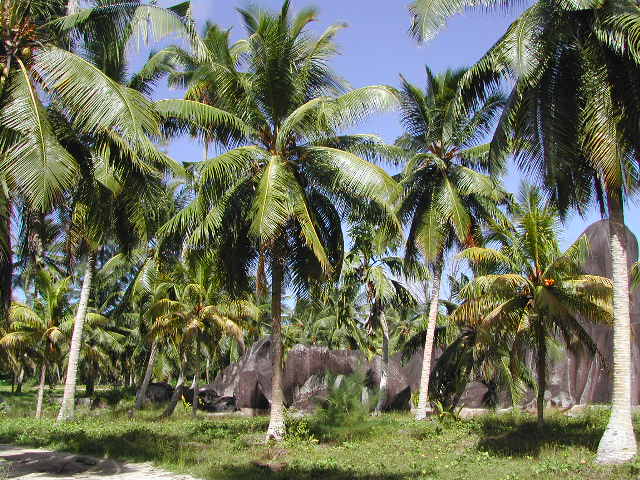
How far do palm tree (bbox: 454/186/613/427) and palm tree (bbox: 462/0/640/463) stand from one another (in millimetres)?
2258

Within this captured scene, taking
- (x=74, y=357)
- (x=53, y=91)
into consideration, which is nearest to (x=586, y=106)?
(x=53, y=91)

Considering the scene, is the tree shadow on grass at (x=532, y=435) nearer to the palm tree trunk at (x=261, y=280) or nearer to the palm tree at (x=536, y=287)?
the palm tree at (x=536, y=287)

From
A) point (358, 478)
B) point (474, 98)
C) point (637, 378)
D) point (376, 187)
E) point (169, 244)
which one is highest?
point (474, 98)

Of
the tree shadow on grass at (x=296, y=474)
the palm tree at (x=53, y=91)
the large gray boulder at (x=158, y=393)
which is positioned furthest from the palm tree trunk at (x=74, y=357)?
the large gray boulder at (x=158, y=393)

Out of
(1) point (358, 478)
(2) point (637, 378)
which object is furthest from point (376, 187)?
(2) point (637, 378)

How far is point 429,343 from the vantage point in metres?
19.9

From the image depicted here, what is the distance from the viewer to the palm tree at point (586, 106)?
11000mm

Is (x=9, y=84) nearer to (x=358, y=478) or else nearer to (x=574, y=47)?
(x=358, y=478)

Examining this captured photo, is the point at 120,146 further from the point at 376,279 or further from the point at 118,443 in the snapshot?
the point at 376,279

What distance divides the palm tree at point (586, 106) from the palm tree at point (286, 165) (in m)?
3.20

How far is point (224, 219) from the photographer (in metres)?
14.8

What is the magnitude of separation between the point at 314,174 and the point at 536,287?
5746 mm

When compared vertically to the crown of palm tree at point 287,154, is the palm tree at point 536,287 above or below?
below

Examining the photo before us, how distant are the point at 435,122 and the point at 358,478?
12499 mm
